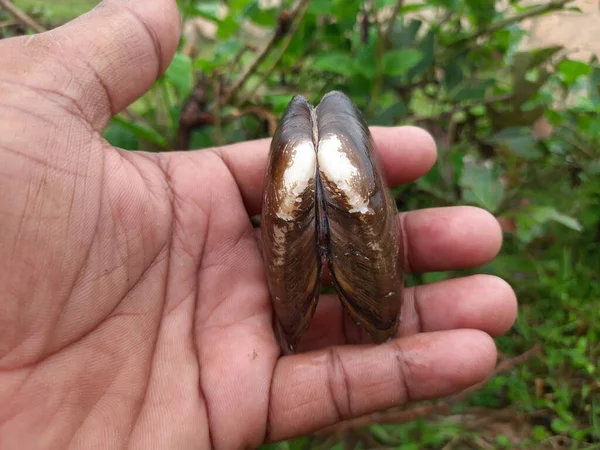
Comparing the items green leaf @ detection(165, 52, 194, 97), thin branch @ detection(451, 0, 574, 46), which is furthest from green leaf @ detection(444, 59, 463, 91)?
green leaf @ detection(165, 52, 194, 97)

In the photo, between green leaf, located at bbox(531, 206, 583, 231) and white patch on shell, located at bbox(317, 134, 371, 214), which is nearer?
white patch on shell, located at bbox(317, 134, 371, 214)

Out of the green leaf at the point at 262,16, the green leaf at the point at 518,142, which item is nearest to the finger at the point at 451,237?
the green leaf at the point at 518,142

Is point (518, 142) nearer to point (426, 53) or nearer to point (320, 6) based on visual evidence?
point (426, 53)

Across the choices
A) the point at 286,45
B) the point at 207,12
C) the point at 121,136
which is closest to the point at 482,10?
the point at 286,45

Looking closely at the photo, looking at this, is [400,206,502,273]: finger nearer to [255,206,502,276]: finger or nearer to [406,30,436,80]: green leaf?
[255,206,502,276]: finger

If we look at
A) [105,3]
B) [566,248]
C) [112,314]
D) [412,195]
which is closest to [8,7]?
[105,3]

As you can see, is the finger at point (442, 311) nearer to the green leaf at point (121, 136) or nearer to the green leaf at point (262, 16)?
the green leaf at point (121, 136)
